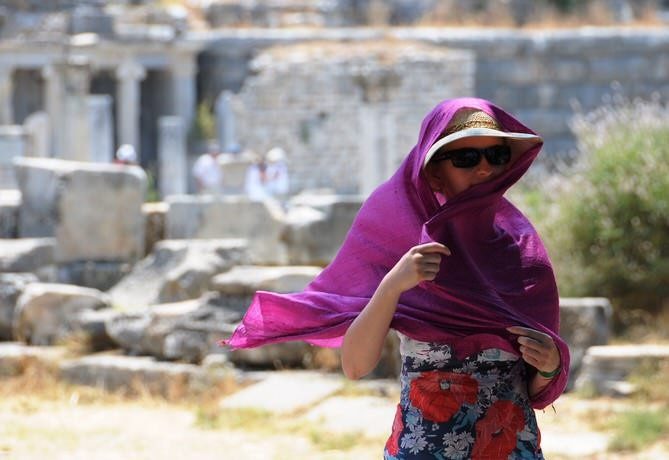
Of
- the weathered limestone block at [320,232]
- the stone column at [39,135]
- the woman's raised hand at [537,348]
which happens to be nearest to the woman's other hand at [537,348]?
the woman's raised hand at [537,348]

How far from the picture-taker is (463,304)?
14.1 feet

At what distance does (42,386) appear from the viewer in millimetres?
10500

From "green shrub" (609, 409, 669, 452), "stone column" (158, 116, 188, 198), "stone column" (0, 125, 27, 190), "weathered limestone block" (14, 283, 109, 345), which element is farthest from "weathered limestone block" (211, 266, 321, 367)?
"stone column" (158, 116, 188, 198)

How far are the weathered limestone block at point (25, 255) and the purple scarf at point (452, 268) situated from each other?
791 centimetres

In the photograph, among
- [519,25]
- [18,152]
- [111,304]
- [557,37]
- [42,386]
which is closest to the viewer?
[42,386]

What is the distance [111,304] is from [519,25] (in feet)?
75.1

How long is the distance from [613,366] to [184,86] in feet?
77.4

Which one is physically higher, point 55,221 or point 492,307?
point 492,307

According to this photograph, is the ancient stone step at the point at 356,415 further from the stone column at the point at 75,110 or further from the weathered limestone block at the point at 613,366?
the stone column at the point at 75,110

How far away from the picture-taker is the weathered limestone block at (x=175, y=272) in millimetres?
11766

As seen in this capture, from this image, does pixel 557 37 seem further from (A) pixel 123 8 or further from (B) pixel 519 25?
(A) pixel 123 8

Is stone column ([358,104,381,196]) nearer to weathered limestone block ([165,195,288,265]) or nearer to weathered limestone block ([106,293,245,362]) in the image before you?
weathered limestone block ([165,195,288,265])

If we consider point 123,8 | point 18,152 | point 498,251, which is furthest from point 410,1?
point 498,251

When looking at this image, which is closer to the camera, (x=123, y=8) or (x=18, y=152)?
(x=18, y=152)
